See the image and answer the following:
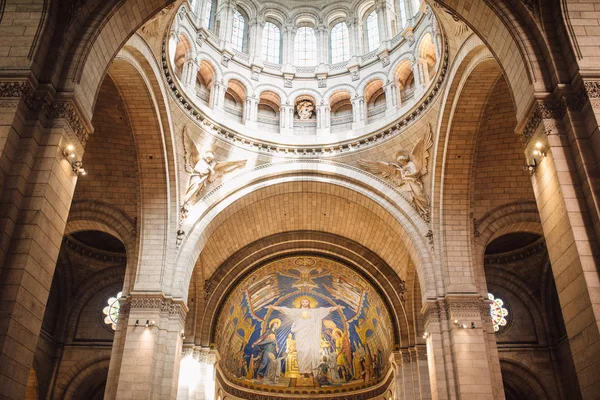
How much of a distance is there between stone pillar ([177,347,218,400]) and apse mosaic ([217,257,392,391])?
2.61 m

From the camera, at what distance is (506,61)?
10.9 m

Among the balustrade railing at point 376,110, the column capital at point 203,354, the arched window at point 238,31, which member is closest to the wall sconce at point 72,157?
the column capital at point 203,354

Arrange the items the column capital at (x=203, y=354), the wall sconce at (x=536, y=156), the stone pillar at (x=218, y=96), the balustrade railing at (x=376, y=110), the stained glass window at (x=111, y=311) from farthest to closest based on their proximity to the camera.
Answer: the stained glass window at (x=111, y=311), the column capital at (x=203, y=354), the balustrade railing at (x=376, y=110), the stone pillar at (x=218, y=96), the wall sconce at (x=536, y=156)

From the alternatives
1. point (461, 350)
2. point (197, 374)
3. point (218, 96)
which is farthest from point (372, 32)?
point (197, 374)

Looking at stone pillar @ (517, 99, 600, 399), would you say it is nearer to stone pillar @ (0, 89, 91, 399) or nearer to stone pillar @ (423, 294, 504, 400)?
stone pillar @ (423, 294, 504, 400)

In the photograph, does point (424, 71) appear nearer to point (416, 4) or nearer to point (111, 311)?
point (416, 4)

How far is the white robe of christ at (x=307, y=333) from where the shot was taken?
95.0 ft

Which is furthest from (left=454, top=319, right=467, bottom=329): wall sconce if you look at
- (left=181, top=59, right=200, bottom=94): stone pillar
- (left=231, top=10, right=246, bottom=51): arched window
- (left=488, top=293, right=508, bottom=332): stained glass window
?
(left=231, top=10, right=246, bottom=51): arched window

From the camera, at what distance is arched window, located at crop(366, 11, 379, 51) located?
909 inches

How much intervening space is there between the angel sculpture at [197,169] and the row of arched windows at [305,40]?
5741mm

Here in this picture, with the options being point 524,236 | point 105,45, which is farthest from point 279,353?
point 105,45

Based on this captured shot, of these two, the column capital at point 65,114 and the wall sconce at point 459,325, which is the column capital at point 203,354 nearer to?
the wall sconce at point 459,325

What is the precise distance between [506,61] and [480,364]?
343 inches

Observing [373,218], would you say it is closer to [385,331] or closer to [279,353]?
[385,331]
